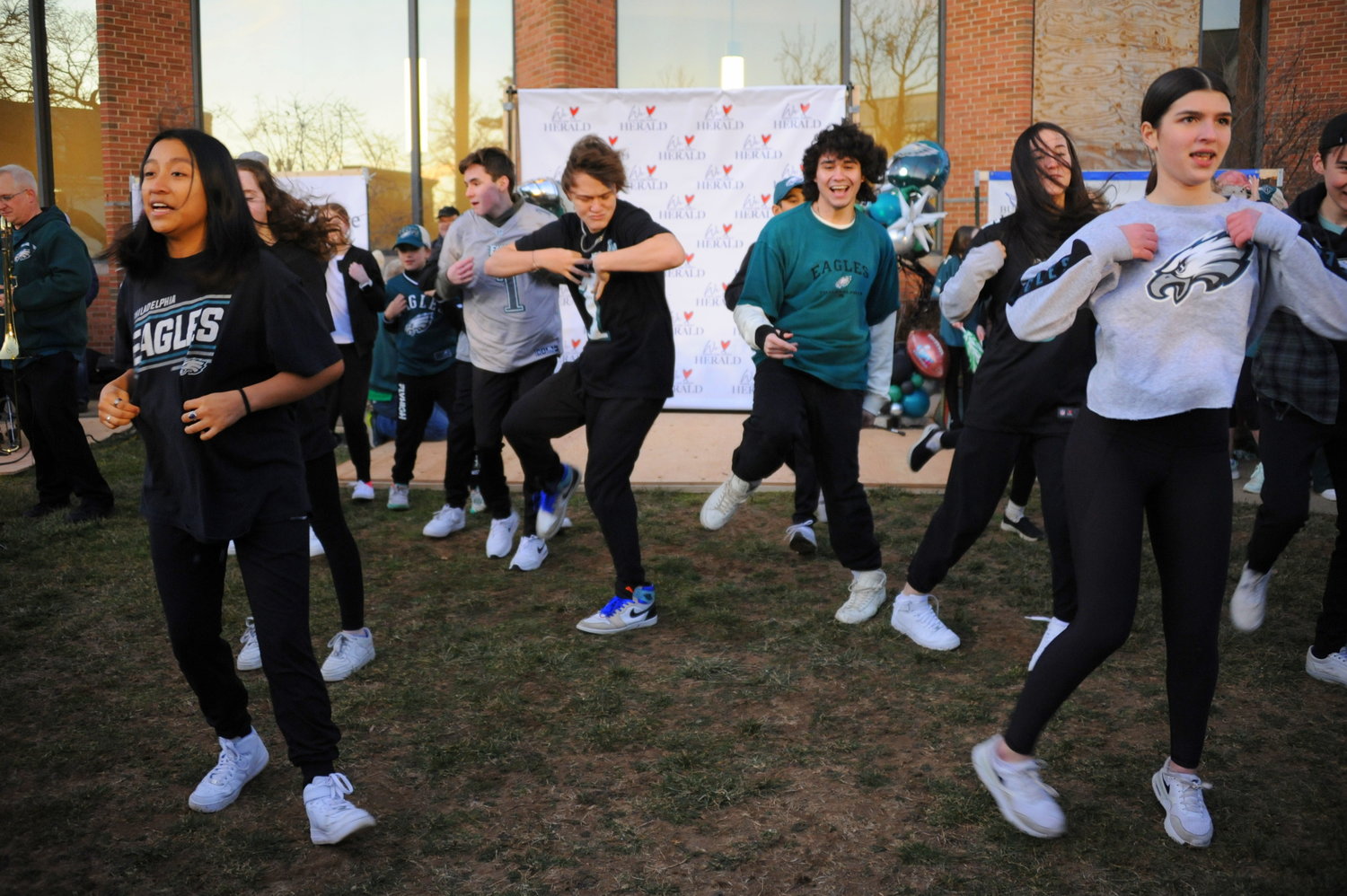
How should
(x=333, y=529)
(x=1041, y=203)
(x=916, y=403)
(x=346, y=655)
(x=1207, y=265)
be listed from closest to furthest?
(x=1207, y=265) → (x=1041, y=203) → (x=333, y=529) → (x=346, y=655) → (x=916, y=403)

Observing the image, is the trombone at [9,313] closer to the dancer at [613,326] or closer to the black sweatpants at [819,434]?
the dancer at [613,326]

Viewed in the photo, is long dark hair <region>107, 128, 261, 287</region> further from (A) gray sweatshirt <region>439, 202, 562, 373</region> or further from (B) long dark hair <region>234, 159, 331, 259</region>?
(A) gray sweatshirt <region>439, 202, 562, 373</region>

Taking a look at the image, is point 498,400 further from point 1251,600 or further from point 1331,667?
point 1331,667

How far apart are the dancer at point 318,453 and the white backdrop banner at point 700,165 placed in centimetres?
635

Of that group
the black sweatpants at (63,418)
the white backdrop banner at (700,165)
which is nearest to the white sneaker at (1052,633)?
the black sweatpants at (63,418)

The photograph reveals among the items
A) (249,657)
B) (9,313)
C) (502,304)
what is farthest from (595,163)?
(9,313)

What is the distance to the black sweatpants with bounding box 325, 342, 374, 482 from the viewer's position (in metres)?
6.88

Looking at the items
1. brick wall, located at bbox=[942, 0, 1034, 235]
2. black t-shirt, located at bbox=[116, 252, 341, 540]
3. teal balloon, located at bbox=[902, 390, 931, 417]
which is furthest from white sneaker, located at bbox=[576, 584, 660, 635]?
brick wall, located at bbox=[942, 0, 1034, 235]

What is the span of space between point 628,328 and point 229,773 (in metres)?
2.34

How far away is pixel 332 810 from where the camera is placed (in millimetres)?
3094

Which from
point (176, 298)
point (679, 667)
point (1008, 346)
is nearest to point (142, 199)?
point (176, 298)

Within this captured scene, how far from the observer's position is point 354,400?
22.8ft

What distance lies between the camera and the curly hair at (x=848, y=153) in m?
4.59

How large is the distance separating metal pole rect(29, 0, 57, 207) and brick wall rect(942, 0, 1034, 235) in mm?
11564
